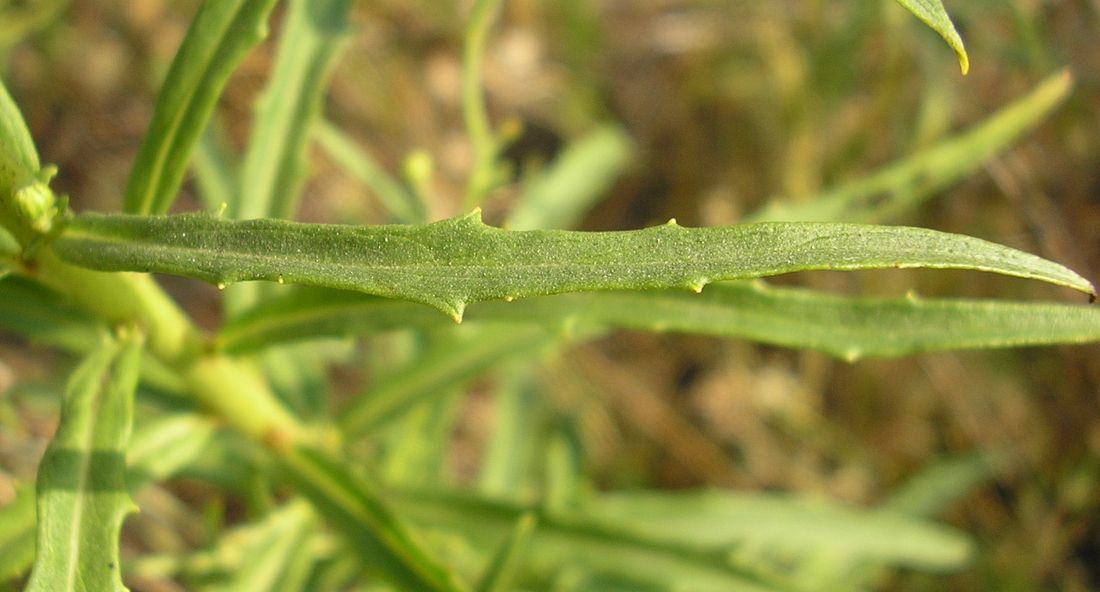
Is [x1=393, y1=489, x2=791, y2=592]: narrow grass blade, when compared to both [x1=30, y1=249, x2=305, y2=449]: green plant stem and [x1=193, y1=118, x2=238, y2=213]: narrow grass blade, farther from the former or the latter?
[x1=193, y1=118, x2=238, y2=213]: narrow grass blade

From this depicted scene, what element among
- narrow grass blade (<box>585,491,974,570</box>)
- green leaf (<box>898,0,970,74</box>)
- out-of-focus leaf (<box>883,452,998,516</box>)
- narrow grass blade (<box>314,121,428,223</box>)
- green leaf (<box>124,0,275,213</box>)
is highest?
narrow grass blade (<box>314,121,428,223</box>)

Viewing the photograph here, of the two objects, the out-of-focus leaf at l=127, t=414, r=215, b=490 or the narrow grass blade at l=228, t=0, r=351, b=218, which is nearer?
the out-of-focus leaf at l=127, t=414, r=215, b=490

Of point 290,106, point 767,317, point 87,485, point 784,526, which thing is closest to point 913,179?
point 767,317

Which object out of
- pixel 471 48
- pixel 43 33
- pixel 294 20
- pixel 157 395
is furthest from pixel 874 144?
pixel 43 33

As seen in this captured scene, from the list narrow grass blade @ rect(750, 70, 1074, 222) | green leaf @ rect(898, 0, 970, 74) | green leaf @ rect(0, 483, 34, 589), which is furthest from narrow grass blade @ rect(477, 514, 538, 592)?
green leaf @ rect(898, 0, 970, 74)

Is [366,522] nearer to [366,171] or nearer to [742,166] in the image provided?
[366,171]

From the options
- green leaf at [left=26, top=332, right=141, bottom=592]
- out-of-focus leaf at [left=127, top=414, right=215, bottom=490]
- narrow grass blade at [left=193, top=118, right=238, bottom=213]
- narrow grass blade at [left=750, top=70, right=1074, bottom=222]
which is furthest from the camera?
narrow grass blade at [left=193, top=118, right=238, bottom=213]

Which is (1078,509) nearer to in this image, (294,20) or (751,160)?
(751,160)

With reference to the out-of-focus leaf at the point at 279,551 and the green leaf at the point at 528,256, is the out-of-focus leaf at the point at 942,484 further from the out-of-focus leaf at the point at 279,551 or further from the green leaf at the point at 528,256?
the green leaf at the point at 528,256
